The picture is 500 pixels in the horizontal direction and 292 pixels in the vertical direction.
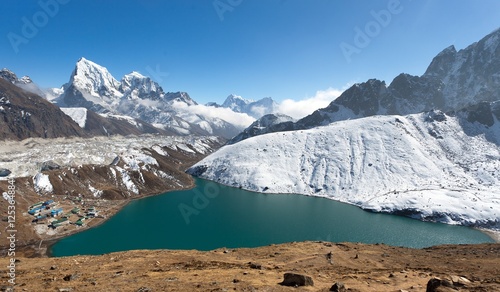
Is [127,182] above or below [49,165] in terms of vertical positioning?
below

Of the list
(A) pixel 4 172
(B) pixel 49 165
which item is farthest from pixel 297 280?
(B) pixel 49 165

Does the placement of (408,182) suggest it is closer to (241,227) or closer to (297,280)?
(241,227)

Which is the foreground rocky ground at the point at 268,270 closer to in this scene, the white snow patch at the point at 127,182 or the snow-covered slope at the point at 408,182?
the snow-covered slope at the point at 408,182

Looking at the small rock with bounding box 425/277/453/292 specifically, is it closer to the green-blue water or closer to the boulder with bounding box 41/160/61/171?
the green-blue water

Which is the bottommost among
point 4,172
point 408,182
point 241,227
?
point 241,227

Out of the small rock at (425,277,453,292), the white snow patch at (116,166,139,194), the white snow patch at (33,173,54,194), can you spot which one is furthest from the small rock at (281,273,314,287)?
the white snow patch at (116,166,139,194)

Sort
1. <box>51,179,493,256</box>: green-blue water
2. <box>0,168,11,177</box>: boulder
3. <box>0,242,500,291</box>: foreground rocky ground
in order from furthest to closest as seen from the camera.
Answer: <box>0,168,11,177</box>: boulder
<box>51,179,493,256</box>: green-blue water
<box>0,242,500,291</box>: foreground rocky ground

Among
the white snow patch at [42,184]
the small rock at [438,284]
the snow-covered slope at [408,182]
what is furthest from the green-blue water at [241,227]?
the small rock at [438,284]
